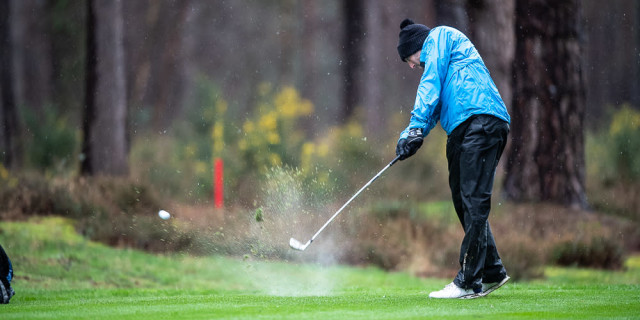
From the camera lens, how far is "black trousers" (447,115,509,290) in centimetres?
738

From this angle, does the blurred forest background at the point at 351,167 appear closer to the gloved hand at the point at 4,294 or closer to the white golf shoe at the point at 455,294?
the white golf shoe at the point at 455,294

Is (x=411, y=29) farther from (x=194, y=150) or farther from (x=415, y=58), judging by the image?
(x=194, y=150)

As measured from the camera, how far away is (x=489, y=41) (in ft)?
55.8

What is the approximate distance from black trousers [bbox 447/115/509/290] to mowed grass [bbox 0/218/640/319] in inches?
12.1

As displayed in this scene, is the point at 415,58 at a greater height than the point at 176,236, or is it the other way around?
the point at 415,58

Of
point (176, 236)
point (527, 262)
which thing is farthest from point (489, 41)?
point (176, 236)

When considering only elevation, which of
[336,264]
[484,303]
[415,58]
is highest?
[415,58]

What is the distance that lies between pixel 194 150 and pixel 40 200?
7966 mm

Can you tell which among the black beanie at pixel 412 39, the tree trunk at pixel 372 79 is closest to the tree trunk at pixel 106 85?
the tree trunk at pixel 372 79

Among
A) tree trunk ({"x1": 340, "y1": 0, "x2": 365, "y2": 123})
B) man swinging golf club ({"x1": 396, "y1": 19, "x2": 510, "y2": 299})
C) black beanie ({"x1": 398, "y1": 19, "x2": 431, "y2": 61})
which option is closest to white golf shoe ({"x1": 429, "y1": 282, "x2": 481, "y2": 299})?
man swinging golf club ({"x1": 396, "y1": 19, "x2": 510, "y2": 299})

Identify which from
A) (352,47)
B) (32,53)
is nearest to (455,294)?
(352,47)

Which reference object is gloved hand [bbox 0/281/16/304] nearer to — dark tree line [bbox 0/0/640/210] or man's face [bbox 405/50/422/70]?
man's face [bbox 405/50/422/70]

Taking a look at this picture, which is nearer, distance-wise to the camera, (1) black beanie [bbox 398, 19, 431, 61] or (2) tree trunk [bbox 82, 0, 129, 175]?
(1) black beanie [bbox 398, 19, 431, 61]

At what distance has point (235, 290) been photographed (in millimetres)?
10445
